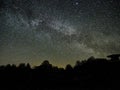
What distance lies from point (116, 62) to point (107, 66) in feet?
2.32

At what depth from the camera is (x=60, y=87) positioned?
15.1 meters

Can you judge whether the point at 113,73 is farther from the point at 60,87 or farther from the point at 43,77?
the point at 43,77

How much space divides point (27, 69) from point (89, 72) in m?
4.77

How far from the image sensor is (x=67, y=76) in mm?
15266

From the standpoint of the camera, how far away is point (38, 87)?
50.8 ft

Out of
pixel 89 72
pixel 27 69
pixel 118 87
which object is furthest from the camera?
pixel 27 69

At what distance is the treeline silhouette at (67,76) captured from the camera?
577 inches

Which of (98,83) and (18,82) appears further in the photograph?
(18,82)

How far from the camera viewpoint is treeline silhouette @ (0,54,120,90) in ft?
48.1

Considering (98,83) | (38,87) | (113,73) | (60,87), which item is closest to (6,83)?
(38,87)

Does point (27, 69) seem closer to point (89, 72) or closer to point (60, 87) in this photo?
point (60, 87)

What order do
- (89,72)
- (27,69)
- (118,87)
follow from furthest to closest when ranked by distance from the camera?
(27,69) < (89,72) < (118,87)

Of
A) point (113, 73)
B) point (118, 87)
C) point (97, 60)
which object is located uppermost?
point (97, 60)

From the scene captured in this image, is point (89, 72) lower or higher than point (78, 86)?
higher
